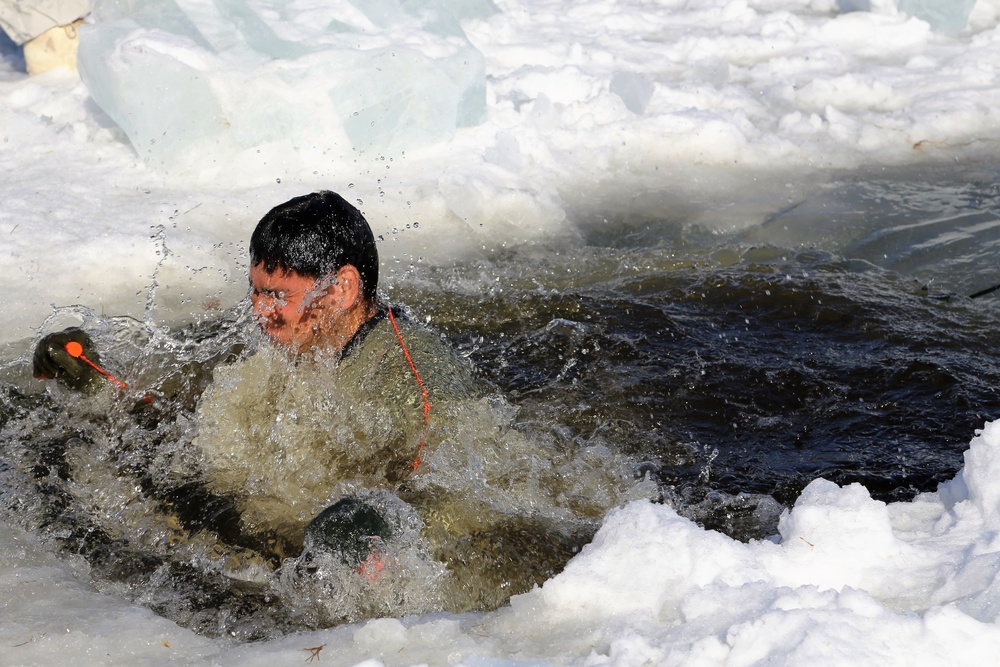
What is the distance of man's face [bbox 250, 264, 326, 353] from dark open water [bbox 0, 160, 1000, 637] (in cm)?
83

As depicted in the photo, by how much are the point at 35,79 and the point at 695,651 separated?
21.2 ft

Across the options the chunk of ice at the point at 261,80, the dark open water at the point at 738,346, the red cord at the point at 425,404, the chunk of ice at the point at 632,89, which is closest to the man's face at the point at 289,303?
the red cord at the point at 425,404

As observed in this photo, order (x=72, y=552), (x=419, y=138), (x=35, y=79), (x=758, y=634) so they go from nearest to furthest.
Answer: (x=758, y=634)
(x=72, y=552)
(x=419, y=138)
(x=35, y=79)

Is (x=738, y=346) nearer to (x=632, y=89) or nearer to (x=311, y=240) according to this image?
(x=311, y=240)

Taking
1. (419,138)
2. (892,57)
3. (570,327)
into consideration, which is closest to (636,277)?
(570,327)

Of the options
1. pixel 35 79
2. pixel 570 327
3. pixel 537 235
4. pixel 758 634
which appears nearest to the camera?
pixel 758 634

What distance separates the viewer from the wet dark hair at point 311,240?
332cm

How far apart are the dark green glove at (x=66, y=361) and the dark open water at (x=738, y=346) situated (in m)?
0.18

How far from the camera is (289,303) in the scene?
3.35 metres

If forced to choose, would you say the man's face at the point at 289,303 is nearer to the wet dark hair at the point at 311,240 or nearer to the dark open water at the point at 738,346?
the wet dark hair at the point at 311,240

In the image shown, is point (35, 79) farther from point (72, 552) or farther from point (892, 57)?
point (892, 57)

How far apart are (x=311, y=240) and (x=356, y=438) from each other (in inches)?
25.9

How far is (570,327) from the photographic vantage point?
187 inches

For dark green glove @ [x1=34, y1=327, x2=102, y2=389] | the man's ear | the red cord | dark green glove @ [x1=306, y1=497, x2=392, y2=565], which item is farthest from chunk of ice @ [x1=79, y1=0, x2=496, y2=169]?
dark green glove @ [x1=306, y1=497, x2=392, y2=565]
